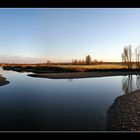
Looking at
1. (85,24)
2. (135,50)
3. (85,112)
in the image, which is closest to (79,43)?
(85,24)

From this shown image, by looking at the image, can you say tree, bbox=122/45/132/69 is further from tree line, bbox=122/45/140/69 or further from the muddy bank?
the muddy bank

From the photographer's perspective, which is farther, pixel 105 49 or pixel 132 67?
pixel 105 49

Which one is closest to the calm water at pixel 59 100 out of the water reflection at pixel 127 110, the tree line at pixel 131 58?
the water reflection at pixel 127 110

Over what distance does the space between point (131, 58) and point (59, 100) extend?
1.84 metres

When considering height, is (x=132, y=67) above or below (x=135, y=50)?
below

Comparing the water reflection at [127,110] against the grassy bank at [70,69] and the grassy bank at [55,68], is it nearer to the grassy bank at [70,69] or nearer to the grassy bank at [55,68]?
the grassy bank at [70,69]

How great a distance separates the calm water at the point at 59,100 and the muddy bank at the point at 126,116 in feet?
0.45

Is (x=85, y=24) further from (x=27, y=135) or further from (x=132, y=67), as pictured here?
(x=27, y=135)

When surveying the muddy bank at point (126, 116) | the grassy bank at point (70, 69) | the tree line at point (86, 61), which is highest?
the tree line at point (86, 61)

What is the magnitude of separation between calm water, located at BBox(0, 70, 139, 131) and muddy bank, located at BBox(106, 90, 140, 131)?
14cm

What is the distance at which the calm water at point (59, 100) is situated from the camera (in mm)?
3436

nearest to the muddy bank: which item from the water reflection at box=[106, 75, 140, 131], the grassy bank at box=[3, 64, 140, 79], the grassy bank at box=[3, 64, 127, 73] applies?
the water reflection at box=[106, 75, 140, 131]
